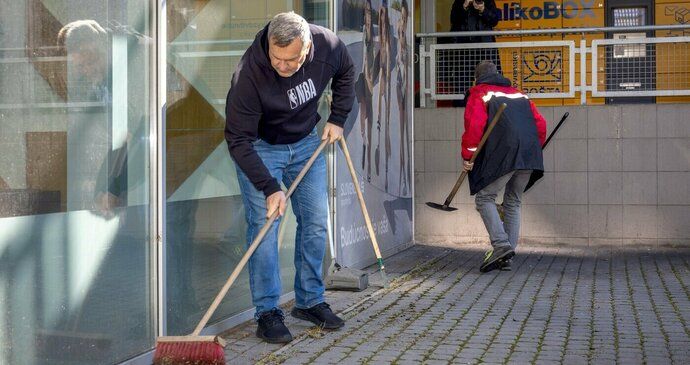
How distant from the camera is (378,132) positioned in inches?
403

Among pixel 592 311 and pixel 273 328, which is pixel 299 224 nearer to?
pixel 273 328

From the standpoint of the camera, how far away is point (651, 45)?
470 inches

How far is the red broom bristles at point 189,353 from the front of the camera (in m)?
4.76

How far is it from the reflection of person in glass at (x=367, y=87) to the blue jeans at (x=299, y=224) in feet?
10.2

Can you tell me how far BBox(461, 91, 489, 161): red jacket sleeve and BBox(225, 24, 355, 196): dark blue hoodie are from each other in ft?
11.6

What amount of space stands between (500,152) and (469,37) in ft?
10.8

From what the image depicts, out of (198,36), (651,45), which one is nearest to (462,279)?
Answer: (198,36)

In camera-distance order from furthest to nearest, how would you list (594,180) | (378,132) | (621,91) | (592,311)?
(621,91) → (594,180) → (378,132) → (592,311)

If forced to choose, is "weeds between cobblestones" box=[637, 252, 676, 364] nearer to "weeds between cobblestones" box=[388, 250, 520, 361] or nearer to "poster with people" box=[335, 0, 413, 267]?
"weeds between cobblestones" box=[388, 250, 520, 361]

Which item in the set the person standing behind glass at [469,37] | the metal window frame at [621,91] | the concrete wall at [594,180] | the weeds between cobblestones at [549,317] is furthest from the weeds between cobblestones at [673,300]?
the person standing behind glass at [469,37]

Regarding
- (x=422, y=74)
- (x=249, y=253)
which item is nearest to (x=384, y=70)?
(x=422, y=74)

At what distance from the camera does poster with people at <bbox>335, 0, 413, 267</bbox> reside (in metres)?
8.93

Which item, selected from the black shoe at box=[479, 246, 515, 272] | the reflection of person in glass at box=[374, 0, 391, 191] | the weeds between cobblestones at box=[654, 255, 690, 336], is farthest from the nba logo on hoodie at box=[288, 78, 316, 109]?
the reflection of person in glass at box=[374, 0, 391, 191]

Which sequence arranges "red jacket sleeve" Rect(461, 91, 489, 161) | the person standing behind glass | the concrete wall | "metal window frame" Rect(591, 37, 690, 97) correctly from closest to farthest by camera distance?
1. "red jacket sleeve" Rect(461, 91, 489, 161)
2. the concrete wall
3. "metal window frame" Rect(591, 37, 690, 97)
4. the person standing behind glass
